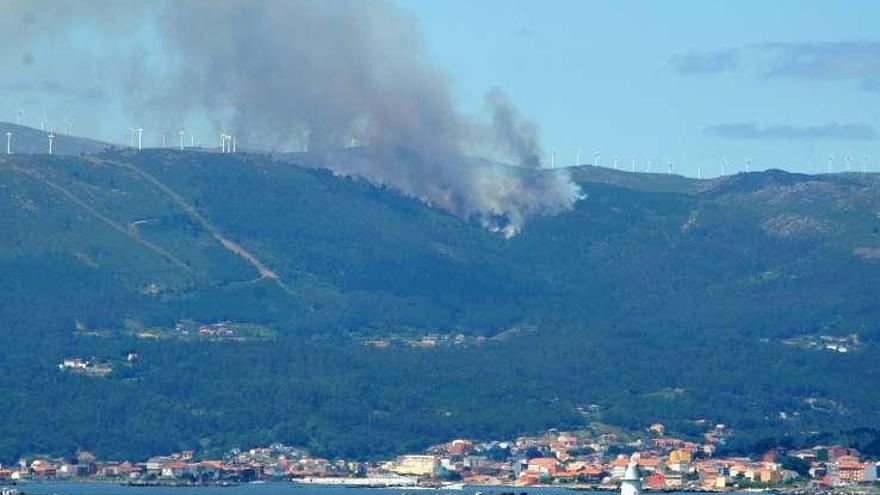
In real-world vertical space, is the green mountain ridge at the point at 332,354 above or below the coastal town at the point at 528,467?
above

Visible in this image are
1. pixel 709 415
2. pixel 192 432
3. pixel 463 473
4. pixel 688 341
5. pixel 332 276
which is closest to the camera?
pixel 463 473

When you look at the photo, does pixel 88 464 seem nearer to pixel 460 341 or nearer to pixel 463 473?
pixel 463 473

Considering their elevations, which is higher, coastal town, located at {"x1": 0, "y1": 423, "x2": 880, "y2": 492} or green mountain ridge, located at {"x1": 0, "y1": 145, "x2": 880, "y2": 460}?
green mountain ridge, located at {"x1": 0, "y1": 145, "x2": 880, "y2": 460}

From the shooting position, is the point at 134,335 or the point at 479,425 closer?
the point at 479,425

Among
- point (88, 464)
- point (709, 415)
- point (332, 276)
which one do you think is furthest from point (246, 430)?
point (332, 276)

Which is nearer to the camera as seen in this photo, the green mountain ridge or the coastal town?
the coastal town

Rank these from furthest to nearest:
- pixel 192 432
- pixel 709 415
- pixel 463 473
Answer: pixel 709 415, pixel 192 432, pixel 463 473

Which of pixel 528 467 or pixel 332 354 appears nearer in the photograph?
pixel 528 467

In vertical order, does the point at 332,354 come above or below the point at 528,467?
above
